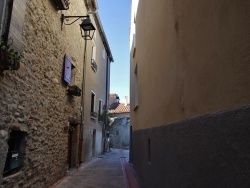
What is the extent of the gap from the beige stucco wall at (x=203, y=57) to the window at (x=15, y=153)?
9.11 feet

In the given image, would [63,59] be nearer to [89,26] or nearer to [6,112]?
[89,26]

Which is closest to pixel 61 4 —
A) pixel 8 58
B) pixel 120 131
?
pixel 8 58

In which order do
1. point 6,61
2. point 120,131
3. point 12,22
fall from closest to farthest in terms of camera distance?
point 6,61 < point 12,22 < point 120,131

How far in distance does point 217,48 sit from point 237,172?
3.08 feet

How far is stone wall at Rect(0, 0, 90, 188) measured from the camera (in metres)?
4.41

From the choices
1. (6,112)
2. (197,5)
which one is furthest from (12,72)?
(197,5)

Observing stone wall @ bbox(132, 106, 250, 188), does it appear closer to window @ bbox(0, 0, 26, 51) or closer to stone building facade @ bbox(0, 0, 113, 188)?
stone building facade @ bbox(0, 0, 113, 188)

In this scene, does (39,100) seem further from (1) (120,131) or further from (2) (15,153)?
(1) (120,131)

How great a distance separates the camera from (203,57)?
2334 millimetres

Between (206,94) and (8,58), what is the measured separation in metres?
2.92

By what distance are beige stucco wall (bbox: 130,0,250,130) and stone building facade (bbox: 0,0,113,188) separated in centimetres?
254

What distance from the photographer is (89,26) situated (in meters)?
8.29

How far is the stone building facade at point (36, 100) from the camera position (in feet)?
14.1

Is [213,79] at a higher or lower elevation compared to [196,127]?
higher
